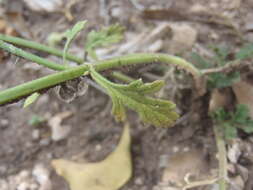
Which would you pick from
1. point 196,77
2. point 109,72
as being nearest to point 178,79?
point 196,77

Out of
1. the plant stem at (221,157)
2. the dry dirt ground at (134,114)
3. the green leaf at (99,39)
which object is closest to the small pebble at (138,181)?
the dry dirt ground at (134,114)

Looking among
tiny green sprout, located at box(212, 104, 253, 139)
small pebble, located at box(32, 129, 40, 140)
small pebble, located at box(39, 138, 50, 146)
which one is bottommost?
tiny green sprout, located at box(212, 104, 253, 139)

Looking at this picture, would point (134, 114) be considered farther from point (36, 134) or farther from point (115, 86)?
point (115, 86)

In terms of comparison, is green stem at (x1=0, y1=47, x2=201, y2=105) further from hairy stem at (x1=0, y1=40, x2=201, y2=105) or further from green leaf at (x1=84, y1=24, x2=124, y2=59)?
green leaf at (x1=84, y1=24, x2=124, y2=59)

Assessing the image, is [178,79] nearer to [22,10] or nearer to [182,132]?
[182,132]

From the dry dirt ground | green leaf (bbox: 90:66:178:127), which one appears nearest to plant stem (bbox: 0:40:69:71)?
green leaf (bbox: 90:66:178:127)

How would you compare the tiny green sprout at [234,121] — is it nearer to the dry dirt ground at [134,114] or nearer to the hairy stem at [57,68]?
the dry dirt ground at [134,114]
